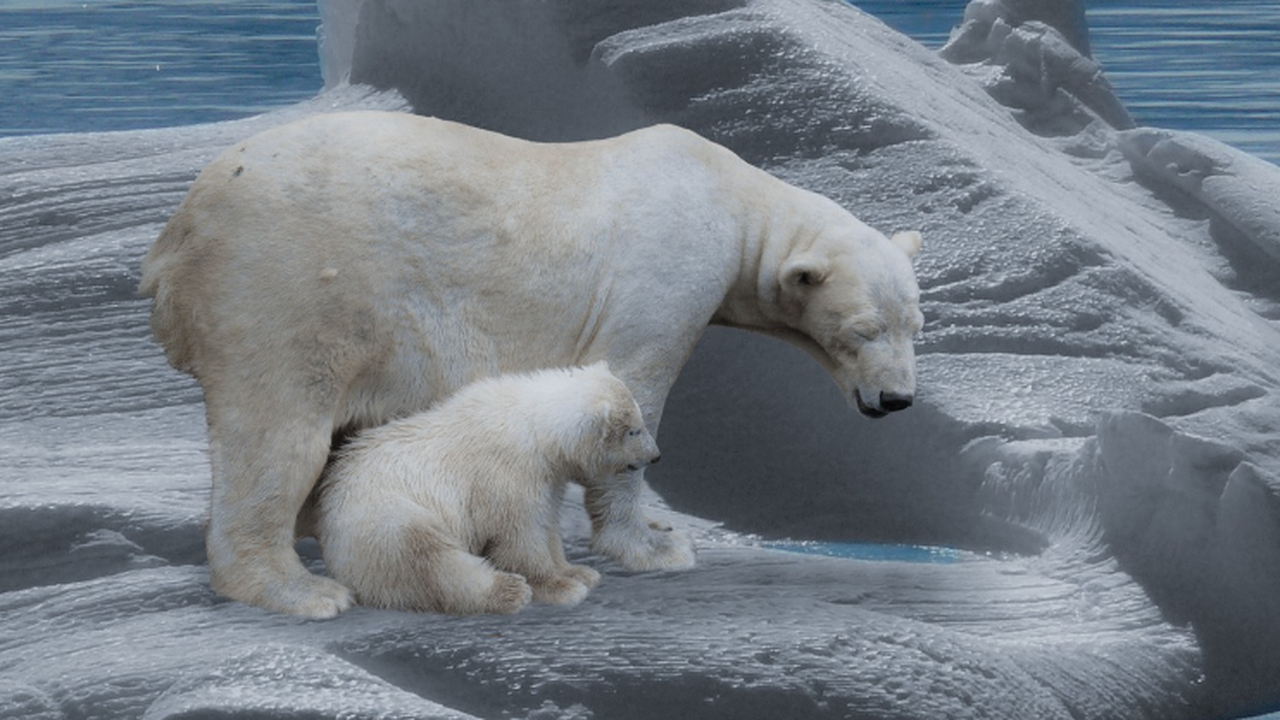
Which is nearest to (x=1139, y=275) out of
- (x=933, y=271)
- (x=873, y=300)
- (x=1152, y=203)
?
(x=933, y=271)

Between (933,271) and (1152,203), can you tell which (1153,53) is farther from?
(933,271)

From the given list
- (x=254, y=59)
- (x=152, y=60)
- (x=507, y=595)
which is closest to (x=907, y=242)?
(x=507, y=595)

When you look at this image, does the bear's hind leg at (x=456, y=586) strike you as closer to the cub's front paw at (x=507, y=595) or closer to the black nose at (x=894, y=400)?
the cub's front paw at (x=507, y=595)

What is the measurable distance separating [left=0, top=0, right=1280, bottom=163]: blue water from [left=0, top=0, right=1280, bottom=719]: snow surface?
313 centimetres

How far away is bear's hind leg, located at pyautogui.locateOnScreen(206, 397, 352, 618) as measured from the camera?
3.36m

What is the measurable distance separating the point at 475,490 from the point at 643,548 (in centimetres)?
58

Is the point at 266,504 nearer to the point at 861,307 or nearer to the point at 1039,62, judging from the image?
the point at 861,307

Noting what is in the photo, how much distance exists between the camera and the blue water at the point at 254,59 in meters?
9.53

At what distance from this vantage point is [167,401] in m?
4.80

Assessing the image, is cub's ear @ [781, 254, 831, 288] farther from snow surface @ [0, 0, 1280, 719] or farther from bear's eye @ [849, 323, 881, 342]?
snow surface @ [0, 0, 1280, 719]

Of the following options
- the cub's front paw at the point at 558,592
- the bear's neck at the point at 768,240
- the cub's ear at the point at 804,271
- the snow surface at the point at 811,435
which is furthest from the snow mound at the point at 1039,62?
the cub's front paw at the point at 558,592

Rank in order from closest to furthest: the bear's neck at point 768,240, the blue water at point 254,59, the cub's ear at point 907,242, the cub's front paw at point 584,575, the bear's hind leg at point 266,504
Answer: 1. the bear's hind leg at point 266,504
2. the cub's front paw at point 584,575
3. the bear's neck at point 768,240
4. the cub's ear at point 907,242
5. the blue water at point 254,59

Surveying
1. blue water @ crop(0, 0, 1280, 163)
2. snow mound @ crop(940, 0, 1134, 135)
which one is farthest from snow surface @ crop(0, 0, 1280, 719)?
blue water @ crop(0, 0, 1280, 163)

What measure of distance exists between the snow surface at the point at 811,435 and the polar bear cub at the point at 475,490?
91mm
